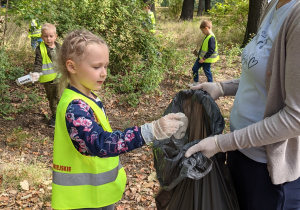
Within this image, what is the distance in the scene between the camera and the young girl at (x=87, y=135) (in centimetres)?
139

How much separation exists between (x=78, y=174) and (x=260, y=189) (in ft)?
3.25

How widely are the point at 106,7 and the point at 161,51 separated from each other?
5.09 feet

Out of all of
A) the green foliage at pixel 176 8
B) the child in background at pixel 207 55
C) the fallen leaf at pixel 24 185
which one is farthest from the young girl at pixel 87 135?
the green foliage at pixel 176 8

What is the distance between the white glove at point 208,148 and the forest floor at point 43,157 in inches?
69.5

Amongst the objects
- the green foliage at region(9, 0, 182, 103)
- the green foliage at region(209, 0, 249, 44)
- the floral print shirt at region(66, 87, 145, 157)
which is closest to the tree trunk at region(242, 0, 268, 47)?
the green foliage at region(209, 0, 249, 44)

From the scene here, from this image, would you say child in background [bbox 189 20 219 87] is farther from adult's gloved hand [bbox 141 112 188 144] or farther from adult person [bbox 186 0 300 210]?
adult's gloved hand [bbox 141 112 188 144]

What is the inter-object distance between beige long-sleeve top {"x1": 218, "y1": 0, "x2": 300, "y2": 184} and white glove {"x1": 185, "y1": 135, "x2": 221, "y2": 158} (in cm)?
3

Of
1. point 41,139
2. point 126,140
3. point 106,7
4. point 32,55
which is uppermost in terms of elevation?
point 106,7

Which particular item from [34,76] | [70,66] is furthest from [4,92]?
[70,66]

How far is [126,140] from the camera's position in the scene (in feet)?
4.53

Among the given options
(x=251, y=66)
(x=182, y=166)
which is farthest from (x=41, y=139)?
(x=251, y=66)

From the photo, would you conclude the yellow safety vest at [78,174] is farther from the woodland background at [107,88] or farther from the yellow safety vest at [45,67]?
the yellow safety vest at [45,67]

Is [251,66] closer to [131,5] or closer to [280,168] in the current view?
[280,168]

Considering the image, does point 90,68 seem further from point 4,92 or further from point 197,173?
point 4,92
